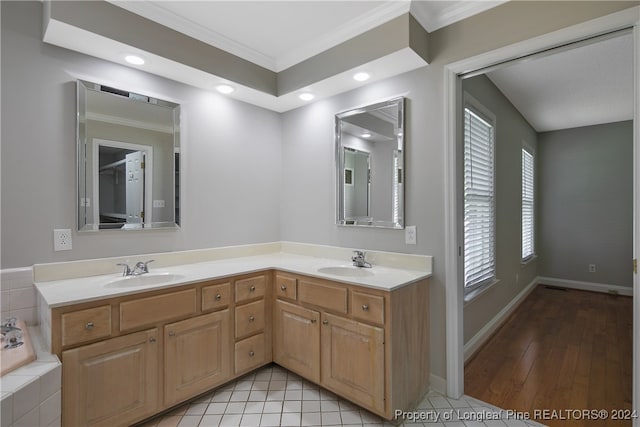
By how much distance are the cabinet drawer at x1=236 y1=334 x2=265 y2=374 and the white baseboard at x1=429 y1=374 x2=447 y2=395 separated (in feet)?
3.90

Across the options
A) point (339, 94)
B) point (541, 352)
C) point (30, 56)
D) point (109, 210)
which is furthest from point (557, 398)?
point (30, 56)

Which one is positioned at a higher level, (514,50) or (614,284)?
(514,50)

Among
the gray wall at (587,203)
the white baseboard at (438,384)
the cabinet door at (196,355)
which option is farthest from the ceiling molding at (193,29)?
the gray wall at (587,203)

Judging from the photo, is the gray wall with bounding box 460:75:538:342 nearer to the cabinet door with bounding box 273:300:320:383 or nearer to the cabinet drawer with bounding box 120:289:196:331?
the cabinet door with bounding box 273:300:320:383

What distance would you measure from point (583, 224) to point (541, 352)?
3.26 m

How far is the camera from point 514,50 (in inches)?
74.1

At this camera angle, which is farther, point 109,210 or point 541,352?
point 541,352

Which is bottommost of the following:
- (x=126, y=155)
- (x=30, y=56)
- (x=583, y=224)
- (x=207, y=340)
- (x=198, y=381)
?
(x=198, y=381)

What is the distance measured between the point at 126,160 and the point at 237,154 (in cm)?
89

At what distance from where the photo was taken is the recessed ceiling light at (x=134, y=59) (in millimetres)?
2072

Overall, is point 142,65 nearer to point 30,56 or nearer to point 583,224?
point 30,56

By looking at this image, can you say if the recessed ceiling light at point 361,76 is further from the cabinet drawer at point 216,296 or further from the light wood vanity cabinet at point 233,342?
the cabinet drawer at point 216,296

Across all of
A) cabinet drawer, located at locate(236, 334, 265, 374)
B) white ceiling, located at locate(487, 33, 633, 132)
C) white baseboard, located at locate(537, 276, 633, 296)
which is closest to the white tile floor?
cabinet drawer, located at locate(236, 334, 265, 374)

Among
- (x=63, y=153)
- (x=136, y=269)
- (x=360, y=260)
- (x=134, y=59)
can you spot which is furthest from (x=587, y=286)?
(x=63, y=153)
